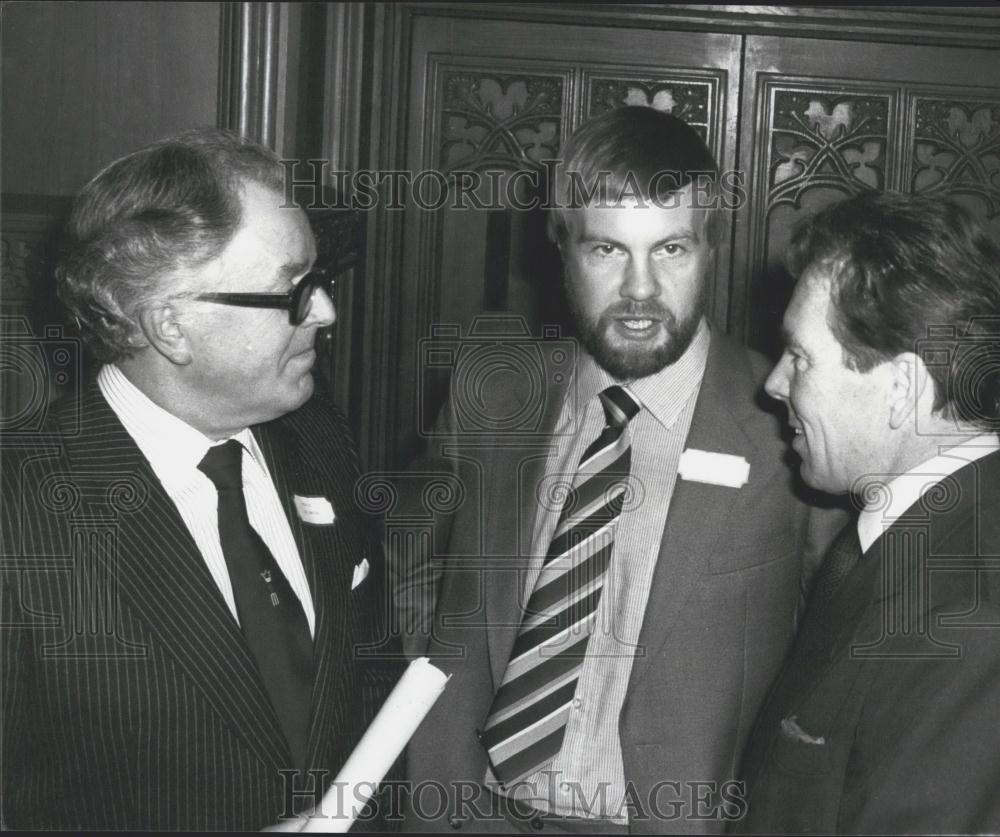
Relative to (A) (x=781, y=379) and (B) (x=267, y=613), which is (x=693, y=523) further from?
(B) (x=267, y=613)

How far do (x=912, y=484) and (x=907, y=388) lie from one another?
0.12 meters

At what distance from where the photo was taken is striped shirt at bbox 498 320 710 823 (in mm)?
1698

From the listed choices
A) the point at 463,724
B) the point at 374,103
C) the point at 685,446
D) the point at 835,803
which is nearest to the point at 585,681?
the point at 463,724

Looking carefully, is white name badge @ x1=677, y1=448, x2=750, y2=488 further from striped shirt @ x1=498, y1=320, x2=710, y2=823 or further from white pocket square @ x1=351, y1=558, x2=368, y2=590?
white pocket square @ x1=351, y1=558, x2=368, y2=590

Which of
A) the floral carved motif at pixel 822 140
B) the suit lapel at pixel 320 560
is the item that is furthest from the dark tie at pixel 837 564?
the floral carved motif at pixel 822 140

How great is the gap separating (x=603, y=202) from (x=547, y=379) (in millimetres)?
363

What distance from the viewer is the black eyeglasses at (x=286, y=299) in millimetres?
1563

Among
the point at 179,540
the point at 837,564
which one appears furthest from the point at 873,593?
the point at 179,540

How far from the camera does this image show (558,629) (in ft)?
5.75

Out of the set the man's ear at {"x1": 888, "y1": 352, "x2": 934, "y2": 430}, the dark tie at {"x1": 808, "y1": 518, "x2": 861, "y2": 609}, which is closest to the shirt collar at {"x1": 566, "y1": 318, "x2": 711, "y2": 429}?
the dark tie at {"x1": 808, "y1": 518, "x2": 861, "y2": 609}

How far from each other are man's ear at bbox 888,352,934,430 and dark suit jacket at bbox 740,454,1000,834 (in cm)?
11

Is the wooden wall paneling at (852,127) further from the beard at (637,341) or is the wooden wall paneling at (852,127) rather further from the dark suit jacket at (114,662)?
the dark suit jacket at (114,662)

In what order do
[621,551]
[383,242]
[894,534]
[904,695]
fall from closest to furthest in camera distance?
[904,695], [894,534], [621,551], [383,242]

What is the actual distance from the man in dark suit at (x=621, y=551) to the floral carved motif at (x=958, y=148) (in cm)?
117
